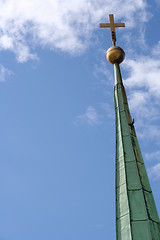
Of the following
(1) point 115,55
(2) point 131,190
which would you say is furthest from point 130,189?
(1) point 115,55

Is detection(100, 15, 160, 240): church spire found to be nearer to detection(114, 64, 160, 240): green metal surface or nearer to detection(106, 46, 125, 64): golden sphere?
detection(114, 64, 160, 240): green metal surface

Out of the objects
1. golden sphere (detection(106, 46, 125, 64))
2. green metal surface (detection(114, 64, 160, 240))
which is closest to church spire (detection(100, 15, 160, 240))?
green metal surface (detection(114, 64, 160, 240))

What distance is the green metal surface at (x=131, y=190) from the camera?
31.1 feet

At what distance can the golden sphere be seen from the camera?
1483cm

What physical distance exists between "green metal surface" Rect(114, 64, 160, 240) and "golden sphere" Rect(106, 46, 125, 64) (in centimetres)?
209

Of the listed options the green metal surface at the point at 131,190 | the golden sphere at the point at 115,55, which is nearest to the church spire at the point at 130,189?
the green metal surface at the point at 131,190

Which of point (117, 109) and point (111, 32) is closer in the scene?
point (117, 109)

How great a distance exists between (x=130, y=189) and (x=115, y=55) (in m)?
5.84

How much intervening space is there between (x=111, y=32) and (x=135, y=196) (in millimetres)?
7955

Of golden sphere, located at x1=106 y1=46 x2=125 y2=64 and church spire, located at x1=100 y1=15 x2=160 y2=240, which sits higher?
golden sphere, located at x1=106 y1=46 x2=125 y2=64

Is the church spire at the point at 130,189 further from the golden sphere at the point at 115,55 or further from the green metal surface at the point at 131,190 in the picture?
the golden sphere at the point at 115,55

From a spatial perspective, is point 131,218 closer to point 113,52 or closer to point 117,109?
point 117,109

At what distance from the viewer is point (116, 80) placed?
576 inches

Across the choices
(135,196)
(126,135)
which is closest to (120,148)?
(126,135)
